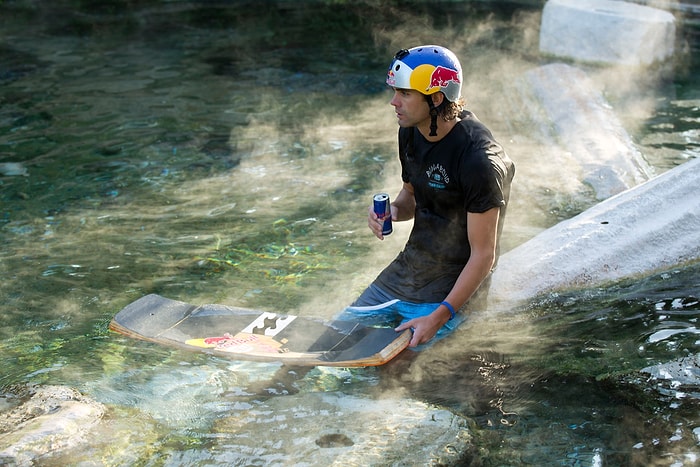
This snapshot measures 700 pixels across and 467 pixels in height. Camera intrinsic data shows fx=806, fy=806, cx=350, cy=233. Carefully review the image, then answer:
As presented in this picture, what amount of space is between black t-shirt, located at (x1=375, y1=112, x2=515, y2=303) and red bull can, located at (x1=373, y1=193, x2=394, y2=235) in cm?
22

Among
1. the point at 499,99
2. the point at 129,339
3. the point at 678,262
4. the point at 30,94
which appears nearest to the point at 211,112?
the point at 30,94

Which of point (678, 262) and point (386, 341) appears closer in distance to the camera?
point (386, 341)

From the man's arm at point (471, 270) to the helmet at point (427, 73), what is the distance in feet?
2.38

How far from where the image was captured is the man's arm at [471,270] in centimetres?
450

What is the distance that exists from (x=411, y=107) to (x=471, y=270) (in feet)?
3.25

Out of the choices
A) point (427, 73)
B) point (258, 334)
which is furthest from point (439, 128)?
point (258, 334)

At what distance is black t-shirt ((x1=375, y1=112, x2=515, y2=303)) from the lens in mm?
4477

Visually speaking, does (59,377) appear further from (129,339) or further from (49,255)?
(49,255)

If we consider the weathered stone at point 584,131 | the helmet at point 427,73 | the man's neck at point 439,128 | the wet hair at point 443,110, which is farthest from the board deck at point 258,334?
the weathered stone at point 584,131

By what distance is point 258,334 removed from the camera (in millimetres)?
5105

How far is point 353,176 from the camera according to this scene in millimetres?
8844

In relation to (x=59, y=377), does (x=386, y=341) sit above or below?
above

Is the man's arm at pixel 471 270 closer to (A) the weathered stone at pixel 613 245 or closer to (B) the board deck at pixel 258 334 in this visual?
(B) the board deck at pixel 258 334

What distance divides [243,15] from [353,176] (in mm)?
10536
